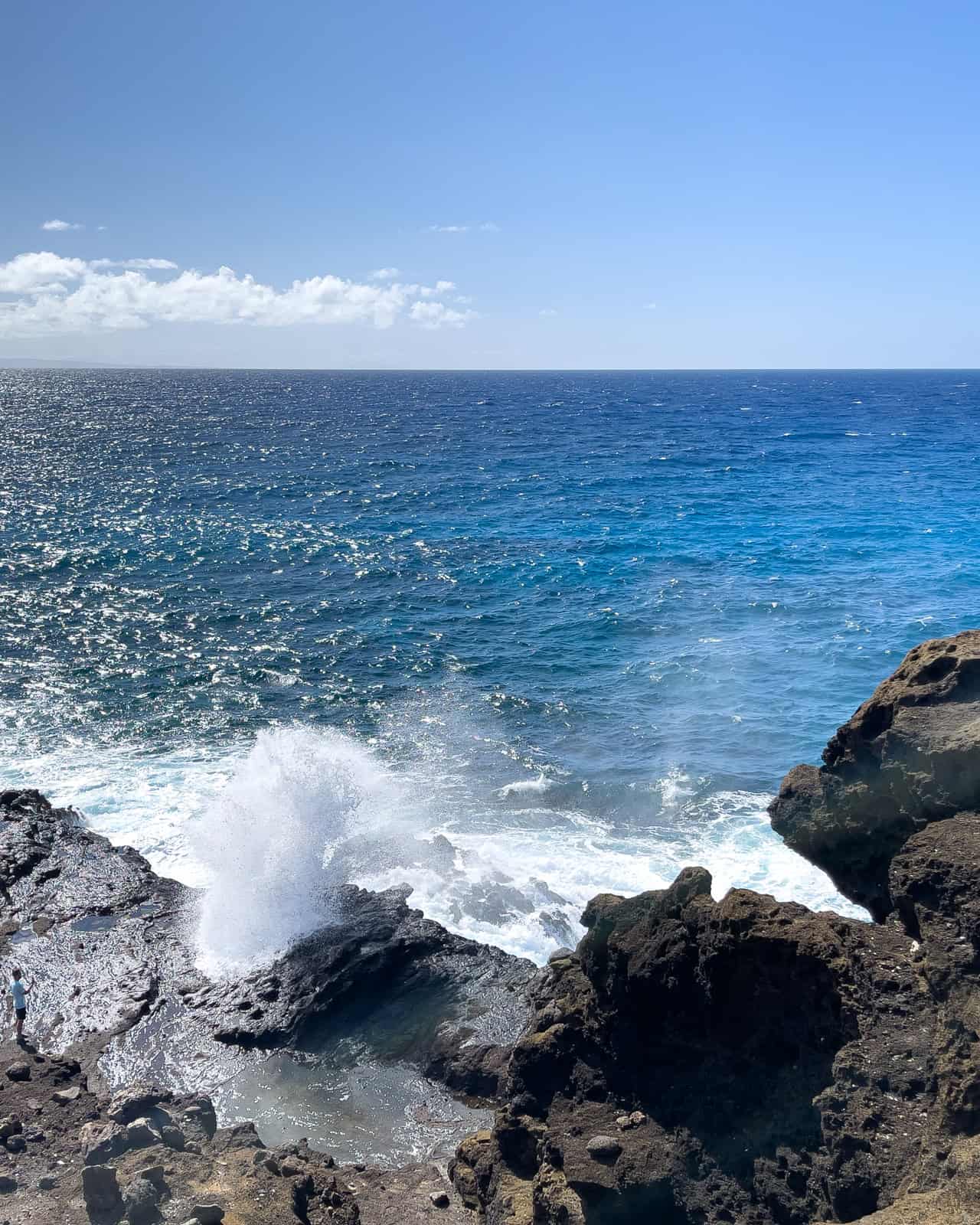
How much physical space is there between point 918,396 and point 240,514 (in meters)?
173

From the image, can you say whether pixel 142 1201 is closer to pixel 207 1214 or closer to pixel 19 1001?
pixel 207 1214

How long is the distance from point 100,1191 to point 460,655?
2953cm

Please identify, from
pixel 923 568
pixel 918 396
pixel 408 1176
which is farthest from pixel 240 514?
pixel 918 396

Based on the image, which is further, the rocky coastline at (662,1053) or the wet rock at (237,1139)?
the wet rock at (237,1139)

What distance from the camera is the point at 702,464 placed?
9269 centimetres

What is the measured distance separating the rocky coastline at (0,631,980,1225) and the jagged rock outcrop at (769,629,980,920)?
0.17 feet

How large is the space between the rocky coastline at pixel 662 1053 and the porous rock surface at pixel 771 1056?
4cm

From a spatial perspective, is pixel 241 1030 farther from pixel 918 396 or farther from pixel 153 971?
pixel 918 396

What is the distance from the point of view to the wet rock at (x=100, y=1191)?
44.0 feet

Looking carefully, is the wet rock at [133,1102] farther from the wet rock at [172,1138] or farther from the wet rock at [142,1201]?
the wet rock at [142,1201]

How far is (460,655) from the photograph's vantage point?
137ft

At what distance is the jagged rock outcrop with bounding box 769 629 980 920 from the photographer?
15.5m

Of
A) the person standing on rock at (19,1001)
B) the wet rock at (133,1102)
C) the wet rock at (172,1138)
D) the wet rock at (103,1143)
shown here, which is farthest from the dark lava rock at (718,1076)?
the person standing on rock at (19,1001)

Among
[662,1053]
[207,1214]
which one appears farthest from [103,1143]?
[662,1053]
